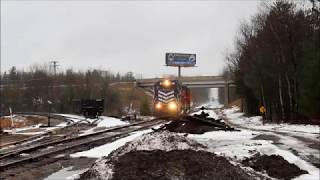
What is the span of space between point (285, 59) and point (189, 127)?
15159 millimetres

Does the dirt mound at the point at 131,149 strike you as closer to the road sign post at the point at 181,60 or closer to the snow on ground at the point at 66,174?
the snow on ground at the point at 66,174

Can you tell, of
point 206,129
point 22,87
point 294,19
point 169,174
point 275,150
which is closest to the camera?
point 169,174

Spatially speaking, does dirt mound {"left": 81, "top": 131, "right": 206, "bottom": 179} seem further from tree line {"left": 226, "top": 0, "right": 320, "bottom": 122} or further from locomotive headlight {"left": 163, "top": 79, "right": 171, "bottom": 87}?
locomotive headlight {"left": 163, "top": 79, "right": 171, "bottom": 87}

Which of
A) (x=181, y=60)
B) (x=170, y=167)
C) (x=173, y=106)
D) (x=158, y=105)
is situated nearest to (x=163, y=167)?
(x=170, y=167)

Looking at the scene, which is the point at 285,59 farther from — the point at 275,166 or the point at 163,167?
the point at 163,167

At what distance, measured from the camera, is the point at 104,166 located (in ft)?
38.9

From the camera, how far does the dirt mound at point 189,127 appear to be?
93.7 feet

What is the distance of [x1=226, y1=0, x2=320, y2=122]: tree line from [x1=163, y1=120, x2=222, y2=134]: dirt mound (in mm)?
6441

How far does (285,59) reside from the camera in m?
42.2

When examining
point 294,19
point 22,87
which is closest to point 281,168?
point 294,19

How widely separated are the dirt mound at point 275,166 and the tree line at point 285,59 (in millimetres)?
15030

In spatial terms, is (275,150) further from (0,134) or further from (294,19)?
(294,19)

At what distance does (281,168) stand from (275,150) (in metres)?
4.21

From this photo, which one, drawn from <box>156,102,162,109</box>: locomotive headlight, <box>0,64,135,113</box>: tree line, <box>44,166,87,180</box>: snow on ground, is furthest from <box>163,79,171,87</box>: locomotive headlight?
<box>0,64,135,113</box>: tree line
